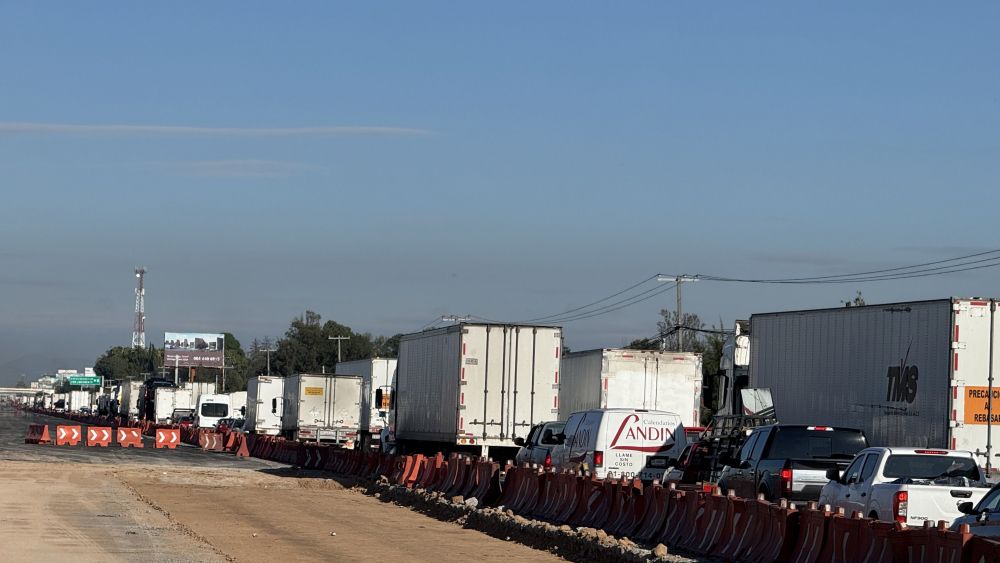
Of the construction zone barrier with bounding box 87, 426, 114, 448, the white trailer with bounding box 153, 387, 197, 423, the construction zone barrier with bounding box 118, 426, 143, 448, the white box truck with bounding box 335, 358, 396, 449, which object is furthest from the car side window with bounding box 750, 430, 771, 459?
the white trailer with bounding box 153, 387, 197, 423

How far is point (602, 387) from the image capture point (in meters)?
37.2

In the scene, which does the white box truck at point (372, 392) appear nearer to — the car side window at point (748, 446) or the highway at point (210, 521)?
the highway at point (210, 521)

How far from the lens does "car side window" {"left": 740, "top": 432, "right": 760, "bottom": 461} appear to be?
75.0 ft

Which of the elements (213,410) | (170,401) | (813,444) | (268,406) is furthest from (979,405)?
(170,401)

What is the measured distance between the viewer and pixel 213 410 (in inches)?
3248

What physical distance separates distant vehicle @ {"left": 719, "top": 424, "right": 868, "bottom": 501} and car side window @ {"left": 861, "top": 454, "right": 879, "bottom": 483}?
2.03 m

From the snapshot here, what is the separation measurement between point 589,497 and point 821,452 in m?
3.64

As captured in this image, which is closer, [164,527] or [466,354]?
[164,527]

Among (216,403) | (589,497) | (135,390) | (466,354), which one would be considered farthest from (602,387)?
(135,390)

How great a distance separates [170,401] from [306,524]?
244 feet

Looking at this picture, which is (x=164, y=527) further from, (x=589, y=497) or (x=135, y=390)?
(x=135, y=390)

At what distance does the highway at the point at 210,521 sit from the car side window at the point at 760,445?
370cm

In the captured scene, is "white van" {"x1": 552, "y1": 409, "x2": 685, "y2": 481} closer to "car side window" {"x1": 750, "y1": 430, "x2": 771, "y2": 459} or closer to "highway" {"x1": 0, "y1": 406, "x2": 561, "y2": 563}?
"highway" {"x1": 0, "y1": 406, "x2": 561, "y2": 563}

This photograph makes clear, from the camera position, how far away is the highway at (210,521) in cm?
1962
